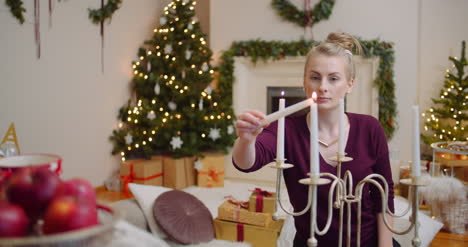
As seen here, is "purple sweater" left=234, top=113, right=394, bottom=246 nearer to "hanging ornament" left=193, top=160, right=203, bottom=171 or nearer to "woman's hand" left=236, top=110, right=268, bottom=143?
"woman's hand" left=236, top=110, right=268, bottom=143

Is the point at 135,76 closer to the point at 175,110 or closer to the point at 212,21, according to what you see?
the point at 175,110

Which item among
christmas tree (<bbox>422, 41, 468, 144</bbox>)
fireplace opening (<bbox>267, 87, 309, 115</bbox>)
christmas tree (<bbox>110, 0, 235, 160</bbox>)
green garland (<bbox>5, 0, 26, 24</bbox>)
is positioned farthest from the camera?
fireplace opening (<bbox>267, 87, 309, 115</bbox>)

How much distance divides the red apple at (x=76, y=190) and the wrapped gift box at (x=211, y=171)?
3882mm

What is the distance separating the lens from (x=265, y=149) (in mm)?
1399

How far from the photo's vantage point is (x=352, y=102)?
14.8ft

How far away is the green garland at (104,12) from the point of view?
409cm

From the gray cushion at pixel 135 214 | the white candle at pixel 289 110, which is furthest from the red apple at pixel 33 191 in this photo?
the gray cushion at pixel 135 214

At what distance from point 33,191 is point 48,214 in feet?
0.16

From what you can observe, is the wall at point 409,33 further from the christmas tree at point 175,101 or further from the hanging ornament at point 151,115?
the hanging ornament at point 151,115

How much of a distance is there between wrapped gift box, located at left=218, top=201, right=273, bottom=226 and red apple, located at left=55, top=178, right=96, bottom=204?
195cm

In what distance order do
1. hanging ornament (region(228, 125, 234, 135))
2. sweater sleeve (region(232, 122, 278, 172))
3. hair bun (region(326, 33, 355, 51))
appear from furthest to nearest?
hanging ornament (region(228, 125, 234, 135)), hair bun (region(326, 33, 355, 51)), sweater sleeve (region(232, 122, 278, 172))

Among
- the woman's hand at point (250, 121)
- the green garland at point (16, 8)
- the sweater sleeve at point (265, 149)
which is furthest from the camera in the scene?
the green garland at point (16, 8)

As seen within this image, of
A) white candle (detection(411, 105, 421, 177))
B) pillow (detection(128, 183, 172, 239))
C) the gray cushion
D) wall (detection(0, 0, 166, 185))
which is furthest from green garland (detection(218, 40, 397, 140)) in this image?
white candle (detection(411, 105, 421, 177))

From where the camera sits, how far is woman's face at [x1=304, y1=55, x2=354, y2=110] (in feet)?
4.51
